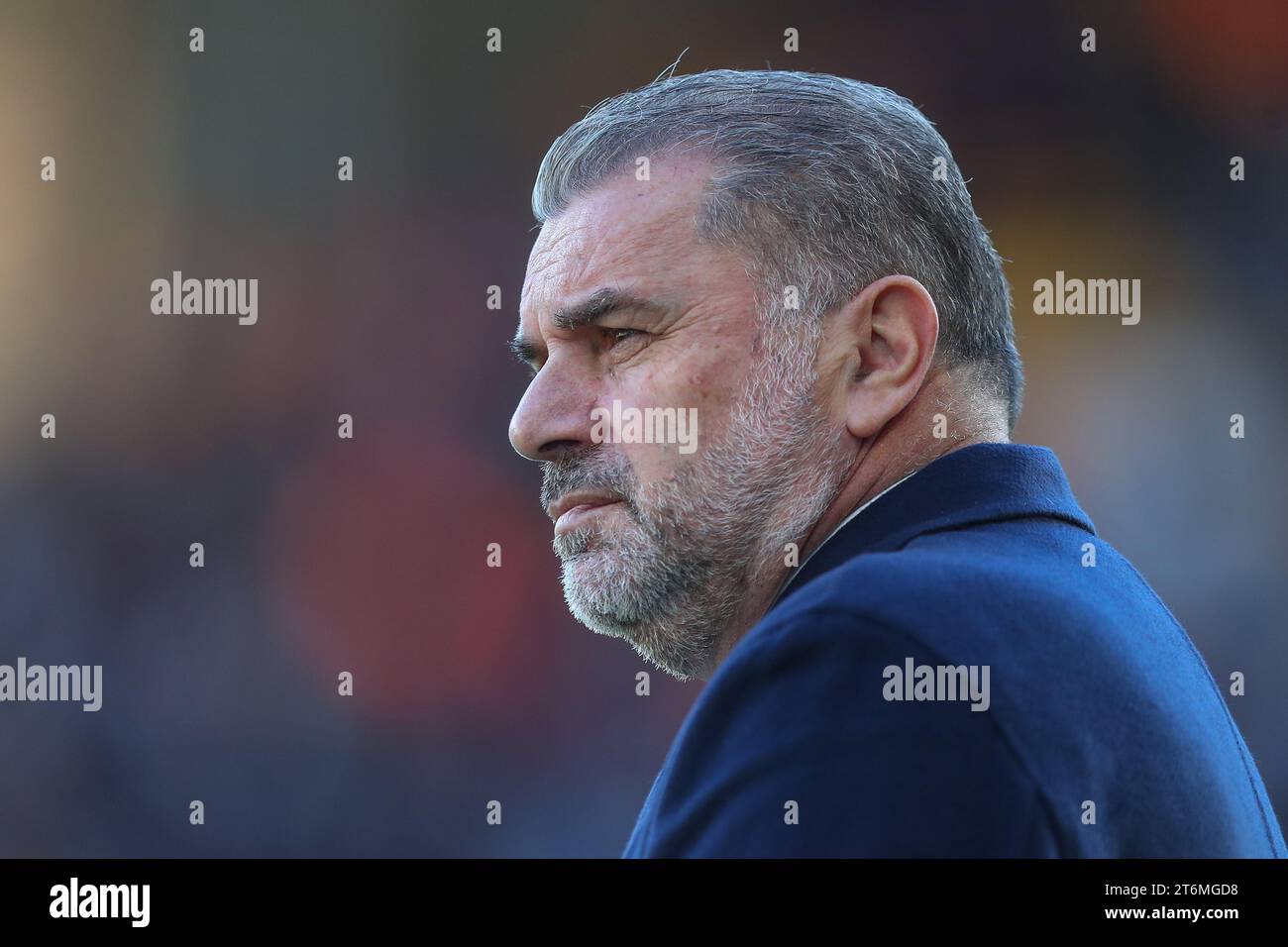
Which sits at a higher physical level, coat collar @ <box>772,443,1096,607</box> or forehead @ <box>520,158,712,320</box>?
forehead @ <box>520,158,712,320</box>

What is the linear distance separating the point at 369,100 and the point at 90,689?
2927 mm

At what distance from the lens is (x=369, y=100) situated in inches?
228

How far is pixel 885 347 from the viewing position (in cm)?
163

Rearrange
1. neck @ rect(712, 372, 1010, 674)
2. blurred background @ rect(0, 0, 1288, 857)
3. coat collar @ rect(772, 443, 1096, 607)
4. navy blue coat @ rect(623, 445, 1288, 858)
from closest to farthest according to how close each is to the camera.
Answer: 1. navy blue coat @ rect(623, 445, 1288, 858)
2. coat collar @ rect(772, 443, 1096, 607)
3. neck @ rect(712, 372, 1010, 674)
4. blurred background @ rect(0, 0, 1288, 857)

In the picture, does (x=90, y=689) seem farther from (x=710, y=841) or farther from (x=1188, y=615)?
(x=710, y=841)

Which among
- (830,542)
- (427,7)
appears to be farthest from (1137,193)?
(830,542)

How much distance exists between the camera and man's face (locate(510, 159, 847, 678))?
5.30 feet

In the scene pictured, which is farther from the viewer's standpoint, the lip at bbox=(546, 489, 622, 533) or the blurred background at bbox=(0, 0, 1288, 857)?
the blurred background at bbox=(0, 0, 1288, 857)

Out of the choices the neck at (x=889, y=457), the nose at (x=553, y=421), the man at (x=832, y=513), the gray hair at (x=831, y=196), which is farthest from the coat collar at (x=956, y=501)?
the nose at (x=553, y=421)

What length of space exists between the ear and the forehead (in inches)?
8.5

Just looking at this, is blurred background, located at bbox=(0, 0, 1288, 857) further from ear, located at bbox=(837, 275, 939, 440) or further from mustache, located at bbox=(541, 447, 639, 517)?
mustache, located at bbox=(541, 447, 639, 517)

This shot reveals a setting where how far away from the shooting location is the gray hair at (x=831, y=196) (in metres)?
1.68

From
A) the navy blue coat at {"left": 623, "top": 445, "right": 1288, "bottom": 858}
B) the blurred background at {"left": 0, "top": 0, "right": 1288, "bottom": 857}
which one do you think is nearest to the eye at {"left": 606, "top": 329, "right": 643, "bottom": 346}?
the navy blue coat at {"left": 623, "top": 445, "right": 1288, "bottom": 858}

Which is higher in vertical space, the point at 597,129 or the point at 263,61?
the point at 263,61
